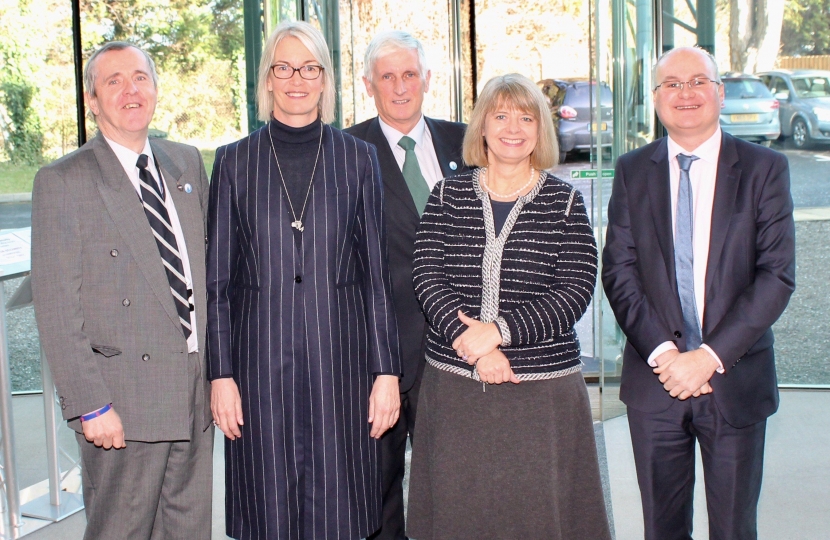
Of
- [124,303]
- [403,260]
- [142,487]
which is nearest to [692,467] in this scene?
A: [403,260]

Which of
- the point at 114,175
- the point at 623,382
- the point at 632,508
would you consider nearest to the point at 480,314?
the point at 623,382

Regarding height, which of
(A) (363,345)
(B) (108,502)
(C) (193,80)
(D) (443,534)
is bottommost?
(D) (443,534)

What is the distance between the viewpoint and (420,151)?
285 cm

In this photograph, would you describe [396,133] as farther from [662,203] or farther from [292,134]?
[662,203]

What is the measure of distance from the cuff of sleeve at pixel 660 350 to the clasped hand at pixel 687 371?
0.05 ft

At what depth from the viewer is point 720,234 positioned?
90.0 inches

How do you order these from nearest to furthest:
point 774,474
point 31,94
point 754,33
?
1. point 774,474
2. point 754,33
3. point 31,94

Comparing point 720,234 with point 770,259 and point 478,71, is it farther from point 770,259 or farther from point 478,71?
point 478,71

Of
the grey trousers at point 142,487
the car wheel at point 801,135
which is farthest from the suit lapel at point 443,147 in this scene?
the car wheel at point 801,135

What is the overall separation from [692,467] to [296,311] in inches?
46.7

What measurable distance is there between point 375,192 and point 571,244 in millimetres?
547

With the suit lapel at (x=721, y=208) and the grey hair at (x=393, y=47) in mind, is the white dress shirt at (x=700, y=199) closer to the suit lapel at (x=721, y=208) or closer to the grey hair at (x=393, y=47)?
the suit lapel at (x=721, y=208)

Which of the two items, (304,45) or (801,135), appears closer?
(304,45)

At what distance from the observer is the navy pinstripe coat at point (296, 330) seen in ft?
7.36
